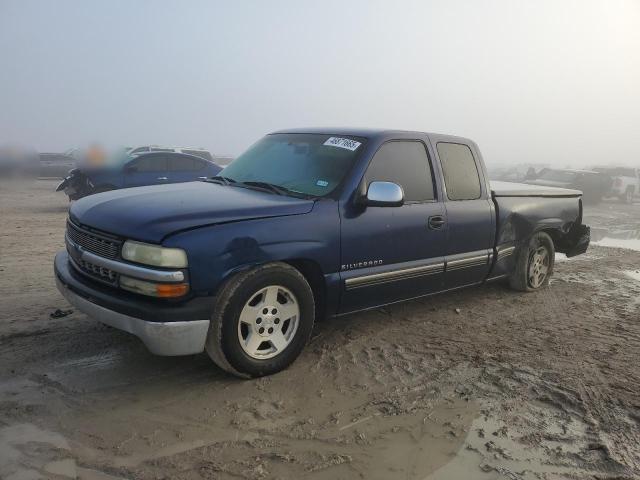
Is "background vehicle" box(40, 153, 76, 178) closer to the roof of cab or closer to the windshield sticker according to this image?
the roof of cab

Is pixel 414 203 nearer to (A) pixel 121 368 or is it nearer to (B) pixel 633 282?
(A) pixel 121 368

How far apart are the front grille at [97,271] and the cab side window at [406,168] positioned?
1978 millimetres

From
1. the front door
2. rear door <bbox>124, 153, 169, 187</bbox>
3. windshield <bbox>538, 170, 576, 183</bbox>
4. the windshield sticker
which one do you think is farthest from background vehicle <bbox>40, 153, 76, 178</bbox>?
the front door

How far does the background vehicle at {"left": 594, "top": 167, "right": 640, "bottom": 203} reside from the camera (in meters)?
20.7

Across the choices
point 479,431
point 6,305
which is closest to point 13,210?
point 6,305

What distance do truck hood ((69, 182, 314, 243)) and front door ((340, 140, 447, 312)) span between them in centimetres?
52

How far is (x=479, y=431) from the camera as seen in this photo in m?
3.12

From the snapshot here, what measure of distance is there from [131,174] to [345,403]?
9651 mm

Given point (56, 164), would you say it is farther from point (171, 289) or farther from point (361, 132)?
point (171, 289)

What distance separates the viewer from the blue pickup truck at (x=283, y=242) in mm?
3205

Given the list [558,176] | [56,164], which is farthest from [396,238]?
[56,164]

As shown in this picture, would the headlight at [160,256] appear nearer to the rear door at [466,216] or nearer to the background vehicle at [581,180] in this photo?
the rear door at [466,216]

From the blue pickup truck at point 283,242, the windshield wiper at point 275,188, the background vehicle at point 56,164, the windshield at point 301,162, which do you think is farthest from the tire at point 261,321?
the background vehicle at point 56,164

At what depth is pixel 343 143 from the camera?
14.3 feet
